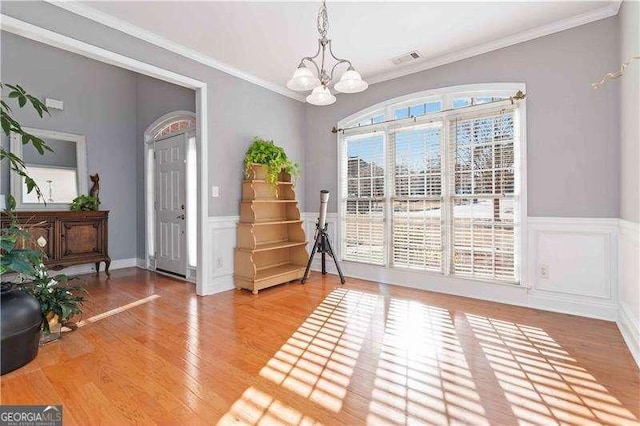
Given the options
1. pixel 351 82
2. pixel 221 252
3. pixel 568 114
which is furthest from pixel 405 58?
pixel 221 252

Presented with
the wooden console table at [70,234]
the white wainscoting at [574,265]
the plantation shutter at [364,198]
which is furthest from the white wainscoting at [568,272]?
the wooden console table at [70,234]

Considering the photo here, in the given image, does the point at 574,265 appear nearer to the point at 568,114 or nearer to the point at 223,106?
the point at 568,114

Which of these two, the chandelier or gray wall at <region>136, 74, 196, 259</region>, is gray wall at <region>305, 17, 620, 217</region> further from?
gray wall at <region>136, 74, 196, 259</region>

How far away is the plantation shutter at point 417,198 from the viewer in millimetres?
3701

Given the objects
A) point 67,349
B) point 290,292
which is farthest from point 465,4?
point 67,349

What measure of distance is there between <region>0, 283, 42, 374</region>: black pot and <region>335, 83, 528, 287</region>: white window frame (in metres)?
3.31

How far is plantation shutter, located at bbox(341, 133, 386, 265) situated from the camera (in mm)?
4184

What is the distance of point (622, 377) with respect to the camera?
6.17ft

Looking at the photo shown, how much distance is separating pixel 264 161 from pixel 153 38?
1670 millimetres

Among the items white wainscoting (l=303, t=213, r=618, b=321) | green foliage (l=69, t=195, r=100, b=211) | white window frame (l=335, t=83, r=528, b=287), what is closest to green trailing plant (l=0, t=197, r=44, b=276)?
green foliage (l=69, t=195, r=100, b=211)

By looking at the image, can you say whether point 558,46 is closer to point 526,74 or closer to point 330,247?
point 526,74

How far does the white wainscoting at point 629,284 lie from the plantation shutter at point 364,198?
227cm

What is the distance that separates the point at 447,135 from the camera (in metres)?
3.59

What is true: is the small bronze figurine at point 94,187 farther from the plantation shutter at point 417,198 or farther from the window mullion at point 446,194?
the window mullion at point 446,194
